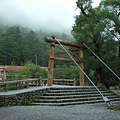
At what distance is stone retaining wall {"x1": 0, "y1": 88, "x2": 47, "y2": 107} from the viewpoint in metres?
9.54

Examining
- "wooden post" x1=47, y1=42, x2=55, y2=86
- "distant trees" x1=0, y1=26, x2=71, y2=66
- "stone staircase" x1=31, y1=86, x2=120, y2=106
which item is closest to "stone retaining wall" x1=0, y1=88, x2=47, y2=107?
"stone staircase" x1=31, y1=86, x2=120, y2=106

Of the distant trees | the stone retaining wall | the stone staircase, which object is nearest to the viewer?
the stone retaining wall

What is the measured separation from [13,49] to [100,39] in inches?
1311

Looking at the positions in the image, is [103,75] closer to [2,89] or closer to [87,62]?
[87,62]

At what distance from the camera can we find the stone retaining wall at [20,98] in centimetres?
954

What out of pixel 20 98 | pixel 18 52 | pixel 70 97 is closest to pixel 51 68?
pixel 70 97

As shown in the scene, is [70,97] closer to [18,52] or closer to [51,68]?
[51,68]

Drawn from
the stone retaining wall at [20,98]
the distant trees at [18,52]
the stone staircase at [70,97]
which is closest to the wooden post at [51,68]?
the stone staircase at [70,97]

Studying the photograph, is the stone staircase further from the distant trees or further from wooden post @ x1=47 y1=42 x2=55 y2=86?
the distant trees

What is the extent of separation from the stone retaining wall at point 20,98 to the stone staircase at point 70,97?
24 cm

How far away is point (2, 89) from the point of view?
11359 mm

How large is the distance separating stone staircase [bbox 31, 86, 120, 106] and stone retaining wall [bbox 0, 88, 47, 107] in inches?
9.3

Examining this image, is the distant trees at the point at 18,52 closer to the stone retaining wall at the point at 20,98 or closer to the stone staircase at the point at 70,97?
the stone staircase at the point at 70,97

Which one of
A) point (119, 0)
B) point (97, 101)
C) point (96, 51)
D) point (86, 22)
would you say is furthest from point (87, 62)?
point (119, 0)
